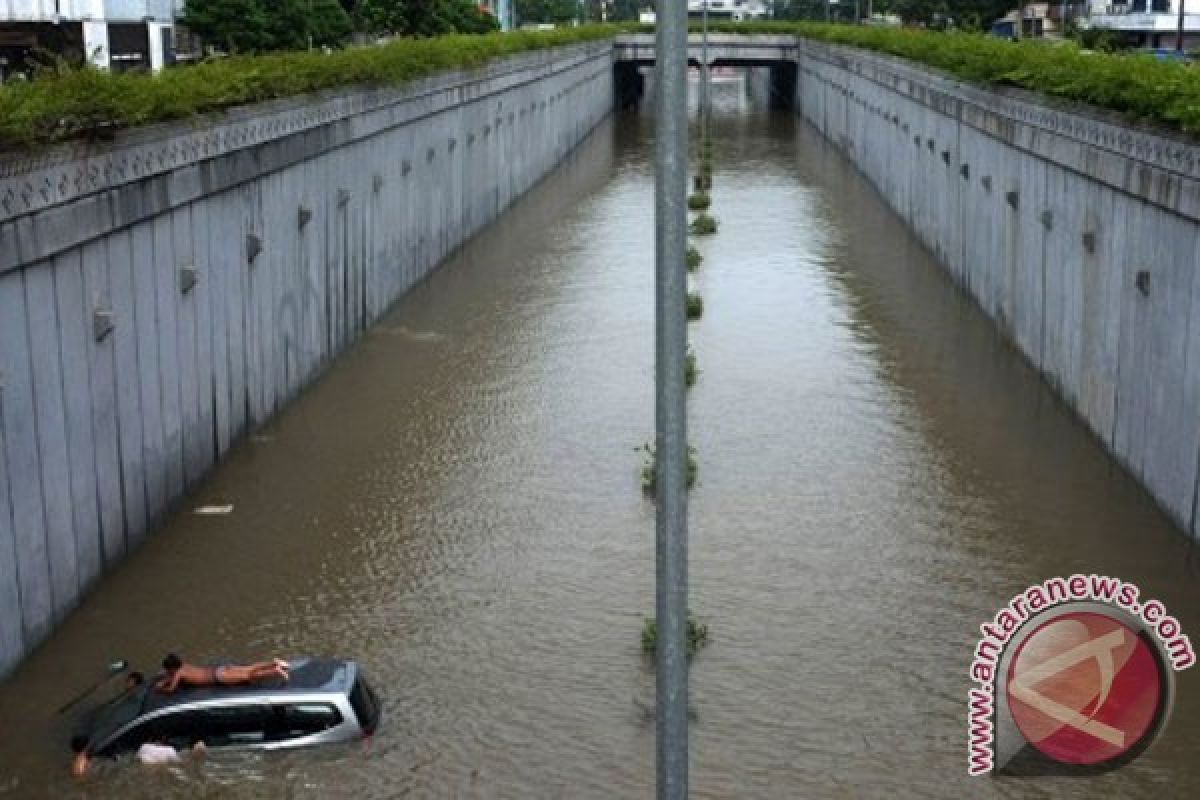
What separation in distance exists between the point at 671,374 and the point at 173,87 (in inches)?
664

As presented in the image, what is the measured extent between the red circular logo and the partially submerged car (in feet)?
23.0

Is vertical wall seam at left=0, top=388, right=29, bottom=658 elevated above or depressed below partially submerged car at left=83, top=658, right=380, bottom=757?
above

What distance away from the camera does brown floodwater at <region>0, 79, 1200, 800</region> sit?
15.7 meters

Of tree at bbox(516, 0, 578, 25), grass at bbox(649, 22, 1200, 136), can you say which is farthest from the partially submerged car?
tree at bbox(516, 0, 578, 25)

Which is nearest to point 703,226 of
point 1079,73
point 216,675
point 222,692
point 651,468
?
point 1079,73

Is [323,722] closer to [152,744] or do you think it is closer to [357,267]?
[152,744]

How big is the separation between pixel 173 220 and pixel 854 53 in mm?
53629

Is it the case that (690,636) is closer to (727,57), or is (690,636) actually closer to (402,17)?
(402,17)

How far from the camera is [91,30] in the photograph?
6100cm

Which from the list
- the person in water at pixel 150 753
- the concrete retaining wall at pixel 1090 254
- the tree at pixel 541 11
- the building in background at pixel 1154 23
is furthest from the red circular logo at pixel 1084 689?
the tree at pixel 541 11

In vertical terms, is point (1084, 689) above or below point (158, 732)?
below

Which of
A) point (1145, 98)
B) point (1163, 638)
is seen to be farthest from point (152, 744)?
point (1145, 98)

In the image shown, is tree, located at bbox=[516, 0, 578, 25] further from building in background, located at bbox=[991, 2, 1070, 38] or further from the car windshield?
the car windshield

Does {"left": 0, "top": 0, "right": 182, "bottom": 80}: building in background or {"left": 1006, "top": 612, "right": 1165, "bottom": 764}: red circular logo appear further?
{"left": 0, "top": 0, "right": 182, "bottom": 80}: building in background
